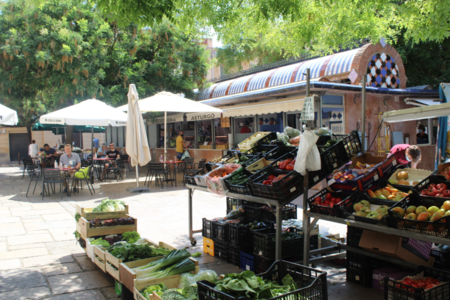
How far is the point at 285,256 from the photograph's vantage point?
467 cm

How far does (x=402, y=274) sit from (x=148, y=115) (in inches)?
613

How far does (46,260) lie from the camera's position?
5.46 metres

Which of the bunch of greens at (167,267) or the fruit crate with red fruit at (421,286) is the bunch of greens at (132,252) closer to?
the bunch of greens at (167,267)

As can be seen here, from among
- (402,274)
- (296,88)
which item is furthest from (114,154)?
(402,274)

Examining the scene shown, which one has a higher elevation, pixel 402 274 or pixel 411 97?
pixel 411 97

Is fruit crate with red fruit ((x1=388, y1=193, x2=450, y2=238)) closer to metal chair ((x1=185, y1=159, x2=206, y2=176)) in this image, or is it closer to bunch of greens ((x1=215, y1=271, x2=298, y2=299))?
bunch of greens ((x1=215, y1=271, x2=298, y2=299))

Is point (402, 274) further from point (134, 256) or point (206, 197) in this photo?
point (206, 197)

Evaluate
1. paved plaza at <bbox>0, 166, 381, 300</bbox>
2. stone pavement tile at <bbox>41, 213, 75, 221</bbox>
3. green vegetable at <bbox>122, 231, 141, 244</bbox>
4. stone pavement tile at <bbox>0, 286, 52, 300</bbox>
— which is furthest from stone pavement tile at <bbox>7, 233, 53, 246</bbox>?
stone pavement tile at <bbox>0, 286, 52, 300</bbox>

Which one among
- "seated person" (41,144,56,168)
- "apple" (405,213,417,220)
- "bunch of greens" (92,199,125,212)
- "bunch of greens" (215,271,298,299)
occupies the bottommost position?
"bunch of greens" (215,271,298,299)

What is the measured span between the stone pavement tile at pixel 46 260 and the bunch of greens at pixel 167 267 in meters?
2.06

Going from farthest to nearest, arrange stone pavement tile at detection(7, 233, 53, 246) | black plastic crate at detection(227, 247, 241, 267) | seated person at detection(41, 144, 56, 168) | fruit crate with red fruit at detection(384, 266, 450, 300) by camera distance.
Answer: seated person at detection(41, 144, 56, 168) → stone pavement tile at detection(7, 233, 53, 246) → black plastic crate at detection(227, 247, 241, 267) → fruit crate with red fruit at detection(384, 266, 450, 300)

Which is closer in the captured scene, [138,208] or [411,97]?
[138,208]

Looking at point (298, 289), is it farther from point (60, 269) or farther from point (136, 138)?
point (136, 138)

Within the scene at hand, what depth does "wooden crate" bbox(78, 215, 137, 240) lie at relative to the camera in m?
5.40
